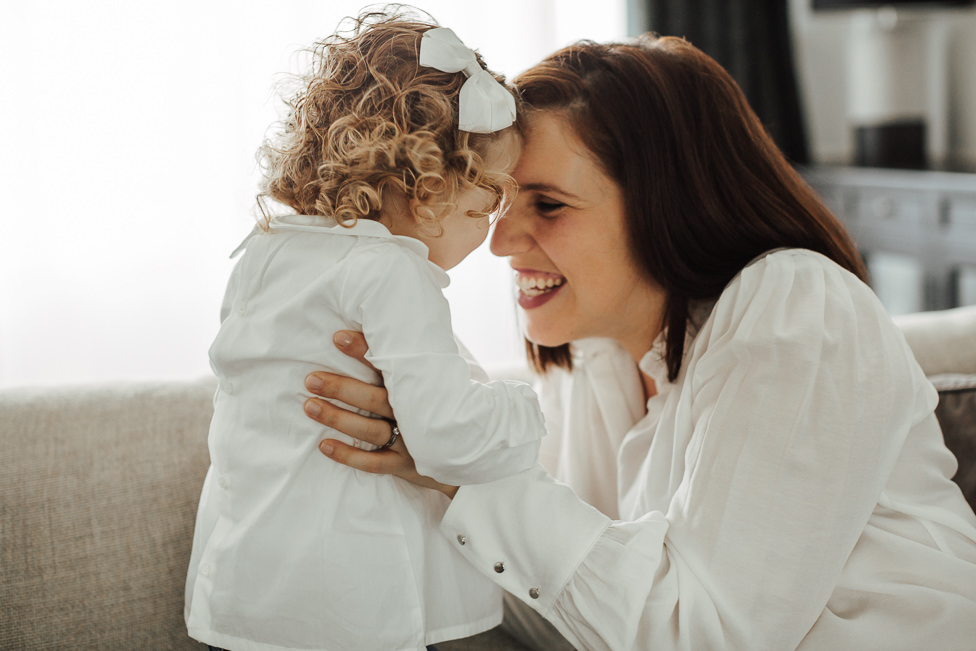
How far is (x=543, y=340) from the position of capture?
1.36 meters

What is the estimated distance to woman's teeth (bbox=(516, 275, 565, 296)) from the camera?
1352 mm

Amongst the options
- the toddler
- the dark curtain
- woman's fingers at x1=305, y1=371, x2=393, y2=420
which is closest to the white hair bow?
the toddler

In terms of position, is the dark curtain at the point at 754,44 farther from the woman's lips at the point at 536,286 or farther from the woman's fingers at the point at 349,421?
the woman's fingers at the point at 349,421

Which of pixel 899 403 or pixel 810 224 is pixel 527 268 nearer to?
pixel 810 224

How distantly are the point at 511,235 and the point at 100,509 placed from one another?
78cm

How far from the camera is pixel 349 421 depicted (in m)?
0.97

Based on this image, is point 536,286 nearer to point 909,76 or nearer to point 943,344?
point 943,344

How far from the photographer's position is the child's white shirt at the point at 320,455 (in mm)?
914

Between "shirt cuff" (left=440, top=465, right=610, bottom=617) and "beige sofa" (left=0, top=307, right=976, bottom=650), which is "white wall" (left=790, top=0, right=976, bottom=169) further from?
"shirt cuff" (left=440, top=465, right=610, bottom=617)

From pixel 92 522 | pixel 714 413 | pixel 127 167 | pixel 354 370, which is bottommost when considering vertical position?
pixel 92 522

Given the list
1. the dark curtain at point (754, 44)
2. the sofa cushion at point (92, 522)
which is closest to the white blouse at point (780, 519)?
the sofa cushion at point (92, 522)

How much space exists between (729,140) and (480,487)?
639 millimetres

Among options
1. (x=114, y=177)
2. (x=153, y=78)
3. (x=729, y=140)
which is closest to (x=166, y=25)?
(x=153, y=78)

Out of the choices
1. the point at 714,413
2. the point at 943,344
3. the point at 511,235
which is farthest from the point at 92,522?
the point at 943,344
